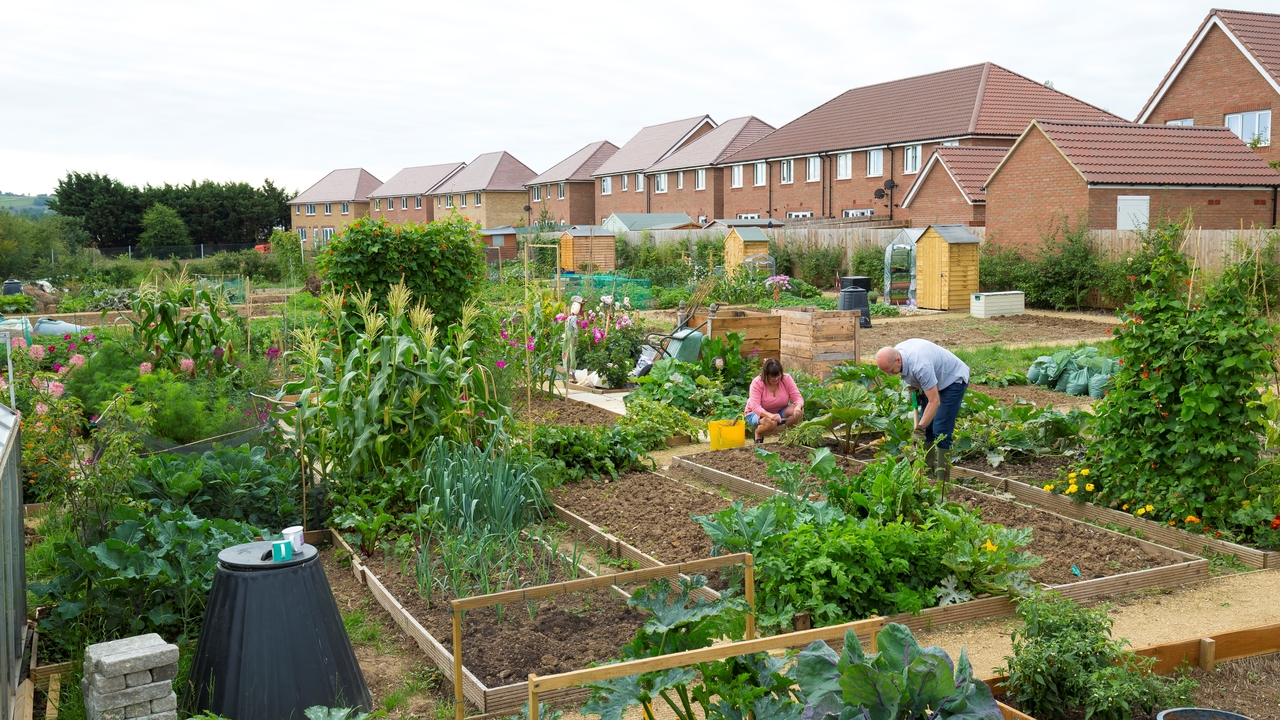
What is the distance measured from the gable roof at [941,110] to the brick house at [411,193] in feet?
121

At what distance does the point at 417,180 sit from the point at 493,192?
34.9 ft

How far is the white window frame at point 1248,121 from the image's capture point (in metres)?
29.5

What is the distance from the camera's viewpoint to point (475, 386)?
25.0ft

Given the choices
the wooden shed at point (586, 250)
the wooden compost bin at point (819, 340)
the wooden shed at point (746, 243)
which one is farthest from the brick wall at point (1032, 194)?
the wooden shed at point (586, 250)

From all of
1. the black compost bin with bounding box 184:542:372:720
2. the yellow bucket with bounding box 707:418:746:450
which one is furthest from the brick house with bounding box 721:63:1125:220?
the black compost bin with bounding box 184:542:372:720

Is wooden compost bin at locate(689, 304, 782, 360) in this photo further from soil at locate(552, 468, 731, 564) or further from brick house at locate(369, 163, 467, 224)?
brick house at locate(369, 163, 467, 224)

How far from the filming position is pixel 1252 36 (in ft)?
97.6

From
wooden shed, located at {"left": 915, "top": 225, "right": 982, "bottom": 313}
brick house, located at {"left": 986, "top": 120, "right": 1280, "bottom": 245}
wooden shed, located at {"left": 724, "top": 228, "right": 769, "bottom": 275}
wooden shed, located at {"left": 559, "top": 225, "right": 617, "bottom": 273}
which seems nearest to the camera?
wooden shed, located at {"left": 915, "top": 225, "right": 982, "bottom": 313}

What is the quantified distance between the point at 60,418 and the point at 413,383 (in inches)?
81.9

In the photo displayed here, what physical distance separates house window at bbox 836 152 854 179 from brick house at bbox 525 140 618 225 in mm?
23304

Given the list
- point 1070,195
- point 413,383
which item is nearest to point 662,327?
point 1070,195

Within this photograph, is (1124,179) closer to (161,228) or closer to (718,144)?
(718,144)

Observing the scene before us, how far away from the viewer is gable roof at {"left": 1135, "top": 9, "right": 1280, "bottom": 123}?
29.0 meters

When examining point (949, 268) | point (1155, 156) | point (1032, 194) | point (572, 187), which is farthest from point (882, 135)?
point (572, 187)
